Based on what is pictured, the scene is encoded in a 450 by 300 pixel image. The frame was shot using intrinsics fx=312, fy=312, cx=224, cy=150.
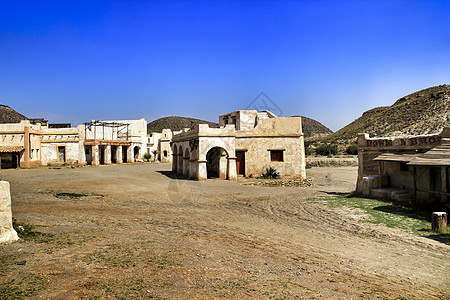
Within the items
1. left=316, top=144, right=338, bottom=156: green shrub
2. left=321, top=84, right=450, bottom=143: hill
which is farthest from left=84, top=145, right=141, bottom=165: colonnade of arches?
left=321, top=84, right=450, bottom=143: hill

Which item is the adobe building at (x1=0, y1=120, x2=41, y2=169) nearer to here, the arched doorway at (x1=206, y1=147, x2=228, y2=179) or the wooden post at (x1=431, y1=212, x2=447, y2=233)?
the arched doorway at (x1=206, y1=147, x2=228, y2=179)

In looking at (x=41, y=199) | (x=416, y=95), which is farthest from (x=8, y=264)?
(x=416, y=95)

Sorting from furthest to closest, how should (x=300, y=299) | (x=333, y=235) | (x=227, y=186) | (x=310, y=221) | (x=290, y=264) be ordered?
(x=227, y=186)
(x=310, y=221)
(x=333, y=235)
(x=290, y=264)
(x=300, y=299)

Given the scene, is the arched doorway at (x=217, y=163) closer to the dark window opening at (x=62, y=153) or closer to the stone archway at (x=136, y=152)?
the dark window opening at (x=62, y=153)

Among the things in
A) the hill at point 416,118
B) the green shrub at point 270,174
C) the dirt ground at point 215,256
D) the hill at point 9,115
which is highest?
the hill at point 9,115

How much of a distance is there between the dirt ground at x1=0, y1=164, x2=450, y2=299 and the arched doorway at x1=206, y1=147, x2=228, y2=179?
11234 millimetres

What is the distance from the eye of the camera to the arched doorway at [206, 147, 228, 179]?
23.9 metres

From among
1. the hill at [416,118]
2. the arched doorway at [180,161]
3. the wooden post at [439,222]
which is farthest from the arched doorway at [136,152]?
the wooden post at [439,222]

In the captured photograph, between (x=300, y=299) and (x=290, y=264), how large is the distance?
5.38 feet

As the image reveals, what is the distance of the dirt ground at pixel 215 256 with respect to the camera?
5.12 meters

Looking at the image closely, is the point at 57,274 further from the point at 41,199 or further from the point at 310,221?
the point at 41,199

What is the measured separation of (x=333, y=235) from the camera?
902cm

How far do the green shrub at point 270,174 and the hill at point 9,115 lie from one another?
56.4 meters

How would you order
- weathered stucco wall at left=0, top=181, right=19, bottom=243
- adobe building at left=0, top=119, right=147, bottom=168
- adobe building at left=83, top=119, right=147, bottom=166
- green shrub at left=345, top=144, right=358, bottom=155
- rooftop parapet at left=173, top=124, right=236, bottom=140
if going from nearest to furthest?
weathered stucco wall at left=0, top=181, right=19, bottom=243 → rooftop parapet at left=173, top=124, right=236, bottom=140 → adobe building at left=0, top=119, right=147, bottom=168 → adobe building at left=83, top=119, right=147, bottom=166 → green shrub at left=345, top=144, right=358, bottom=155
